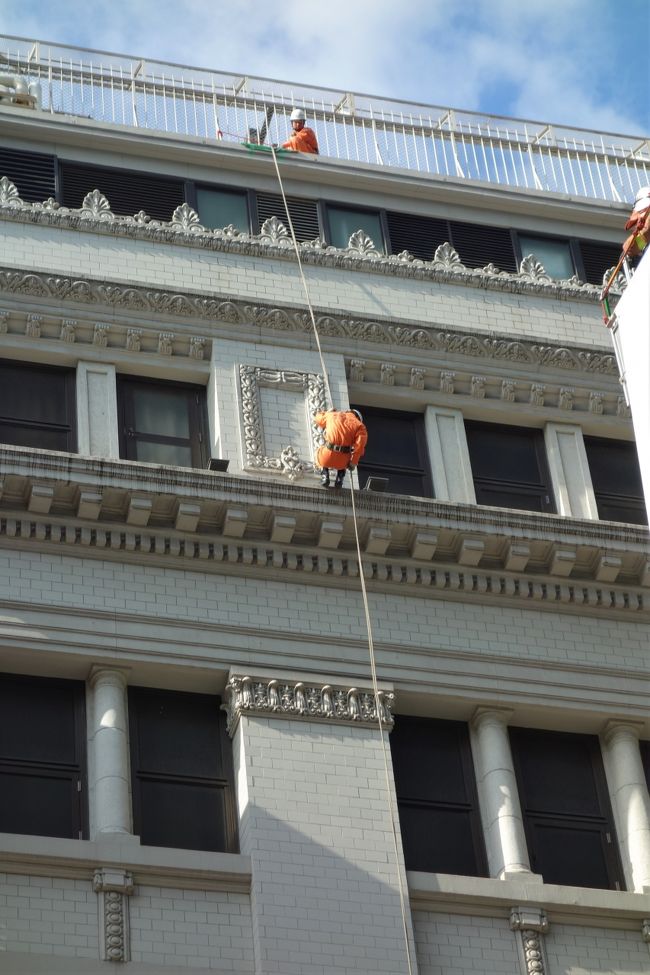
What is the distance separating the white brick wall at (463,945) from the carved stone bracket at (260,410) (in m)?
6.62

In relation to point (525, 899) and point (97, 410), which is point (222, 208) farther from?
point (525, 899)

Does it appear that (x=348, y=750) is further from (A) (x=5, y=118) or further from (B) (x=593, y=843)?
(A) (x=5, y=118)

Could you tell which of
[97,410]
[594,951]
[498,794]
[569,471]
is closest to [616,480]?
[569,471]

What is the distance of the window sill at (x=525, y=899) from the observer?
26.5 meters

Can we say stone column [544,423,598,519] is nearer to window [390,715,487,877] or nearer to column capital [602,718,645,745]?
column capital [602,718,645,745]

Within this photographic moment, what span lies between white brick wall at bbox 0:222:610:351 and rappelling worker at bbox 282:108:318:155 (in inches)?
114

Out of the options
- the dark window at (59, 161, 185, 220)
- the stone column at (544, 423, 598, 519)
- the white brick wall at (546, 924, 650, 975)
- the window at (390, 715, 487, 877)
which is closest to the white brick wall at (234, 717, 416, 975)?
the window at (390, 715, 487, 877)

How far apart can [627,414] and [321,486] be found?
19.0 feet

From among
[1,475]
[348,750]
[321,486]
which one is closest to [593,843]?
Answer: [348,750]

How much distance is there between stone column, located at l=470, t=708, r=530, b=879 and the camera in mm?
27234

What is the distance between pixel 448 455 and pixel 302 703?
5.48 metres

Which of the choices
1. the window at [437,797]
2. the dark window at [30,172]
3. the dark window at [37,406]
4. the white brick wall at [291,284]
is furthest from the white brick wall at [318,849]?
the dark window at [30,172]

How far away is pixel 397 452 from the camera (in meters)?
31.6

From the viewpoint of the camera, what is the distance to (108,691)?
27.2 meters
